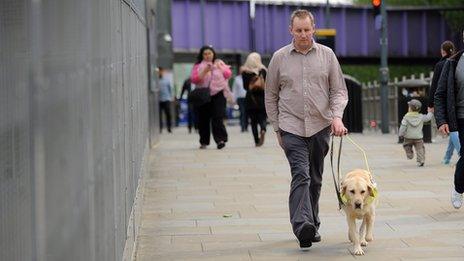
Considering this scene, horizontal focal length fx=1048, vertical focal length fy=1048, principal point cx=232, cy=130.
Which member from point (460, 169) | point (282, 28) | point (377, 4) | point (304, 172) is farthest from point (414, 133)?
point (282, 28)

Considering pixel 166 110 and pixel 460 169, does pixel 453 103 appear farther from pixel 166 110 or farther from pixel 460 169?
pixel 166 110

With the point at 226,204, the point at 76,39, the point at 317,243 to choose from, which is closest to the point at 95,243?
the point at 76,39

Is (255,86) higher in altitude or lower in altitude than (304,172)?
higher

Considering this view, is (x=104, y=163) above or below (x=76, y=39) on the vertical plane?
below

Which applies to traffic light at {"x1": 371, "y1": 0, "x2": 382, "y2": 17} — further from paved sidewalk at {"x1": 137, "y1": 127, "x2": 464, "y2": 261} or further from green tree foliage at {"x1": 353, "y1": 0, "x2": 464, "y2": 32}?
green tree foliage at {"x1": 353, "y1": 0, "x2": 464, "y2": 32}

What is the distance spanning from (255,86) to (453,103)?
978 cm

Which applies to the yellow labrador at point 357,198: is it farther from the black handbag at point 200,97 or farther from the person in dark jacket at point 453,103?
the black handbag at point 200,97

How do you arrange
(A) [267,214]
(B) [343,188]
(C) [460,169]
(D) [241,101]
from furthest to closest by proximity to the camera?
(D) [241,101]
(A) [267,214]
(C) [460,169]
(B) [343,188]

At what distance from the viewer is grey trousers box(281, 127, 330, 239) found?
714 cm

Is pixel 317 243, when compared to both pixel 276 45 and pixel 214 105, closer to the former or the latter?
pixel 214 105

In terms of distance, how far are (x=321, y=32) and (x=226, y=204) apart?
59.3 ft

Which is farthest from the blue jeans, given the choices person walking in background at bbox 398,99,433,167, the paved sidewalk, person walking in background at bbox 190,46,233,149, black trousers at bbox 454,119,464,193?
black trousers at bbox 454,119,464,193

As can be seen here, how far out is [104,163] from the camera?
4.55 metres

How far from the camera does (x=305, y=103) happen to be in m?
7.32
